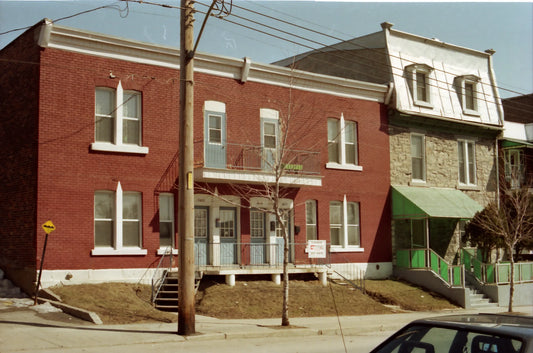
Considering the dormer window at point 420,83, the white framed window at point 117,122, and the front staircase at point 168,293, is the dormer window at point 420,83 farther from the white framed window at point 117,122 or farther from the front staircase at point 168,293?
the front staircase at point 168,293

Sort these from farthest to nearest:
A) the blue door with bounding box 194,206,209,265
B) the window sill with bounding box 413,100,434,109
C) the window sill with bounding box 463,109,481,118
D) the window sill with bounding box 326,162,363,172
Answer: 1. the window sill with bounding box 463,109,481,118
2. the window sill with bounding box 413,100,434,109
3. the window sill with bounding box 326,162,363,172
4. the blue door with bounding box 194,206,209,265

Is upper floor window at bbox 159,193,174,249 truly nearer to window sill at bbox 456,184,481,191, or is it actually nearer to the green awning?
the green awning

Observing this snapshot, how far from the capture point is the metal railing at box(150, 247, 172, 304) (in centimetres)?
2135

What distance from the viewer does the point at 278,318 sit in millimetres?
19891

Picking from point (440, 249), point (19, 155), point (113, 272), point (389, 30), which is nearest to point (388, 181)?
point (440, 249)

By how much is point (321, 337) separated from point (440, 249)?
15.4m

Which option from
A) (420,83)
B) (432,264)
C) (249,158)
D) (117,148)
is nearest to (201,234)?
(249,158)

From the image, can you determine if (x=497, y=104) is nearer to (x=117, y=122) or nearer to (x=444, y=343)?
(x=117, y=122)

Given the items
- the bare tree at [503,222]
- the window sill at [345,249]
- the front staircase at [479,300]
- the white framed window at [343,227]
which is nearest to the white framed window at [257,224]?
the window sill at [345,249]

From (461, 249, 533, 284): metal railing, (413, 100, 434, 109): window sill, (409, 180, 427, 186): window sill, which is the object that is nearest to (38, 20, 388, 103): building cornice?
(413, 100, 434, 109): window sill

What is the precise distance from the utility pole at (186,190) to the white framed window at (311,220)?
11.4 m

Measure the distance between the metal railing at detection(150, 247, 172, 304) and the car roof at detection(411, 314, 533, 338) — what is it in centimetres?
1617

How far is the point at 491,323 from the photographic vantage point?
5262mm

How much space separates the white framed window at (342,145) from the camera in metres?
27.4
